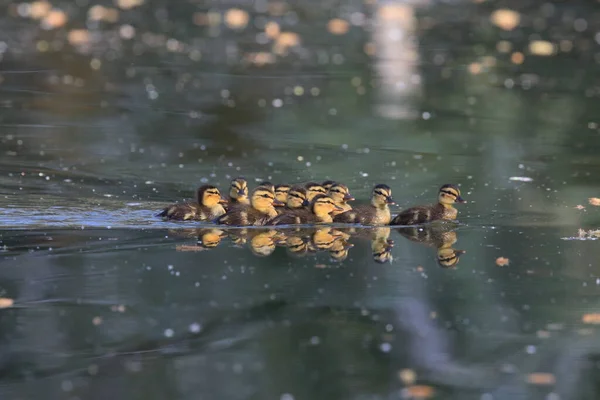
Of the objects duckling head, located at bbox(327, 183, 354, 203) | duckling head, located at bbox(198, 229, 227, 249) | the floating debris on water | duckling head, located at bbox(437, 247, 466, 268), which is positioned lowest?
duckling head, located at bbox(437, 247, 466, 268)

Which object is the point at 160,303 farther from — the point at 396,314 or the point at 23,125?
the point at 23,125

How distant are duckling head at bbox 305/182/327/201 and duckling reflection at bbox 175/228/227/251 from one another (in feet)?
2.72

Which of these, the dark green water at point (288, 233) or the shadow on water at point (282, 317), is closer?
the shadow on water at point (282, 317)

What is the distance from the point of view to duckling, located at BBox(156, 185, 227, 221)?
343 inches

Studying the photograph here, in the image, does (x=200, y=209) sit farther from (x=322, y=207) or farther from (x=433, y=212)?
(x=433, y=212)

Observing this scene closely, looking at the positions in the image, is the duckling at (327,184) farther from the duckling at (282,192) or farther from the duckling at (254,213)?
the duckling at (254,213)

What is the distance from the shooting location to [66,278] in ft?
23.7

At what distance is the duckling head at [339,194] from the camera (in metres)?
9.04

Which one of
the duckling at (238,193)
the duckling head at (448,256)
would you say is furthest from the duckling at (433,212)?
the duckling at (238,193)

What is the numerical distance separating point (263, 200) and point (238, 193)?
1.20ft

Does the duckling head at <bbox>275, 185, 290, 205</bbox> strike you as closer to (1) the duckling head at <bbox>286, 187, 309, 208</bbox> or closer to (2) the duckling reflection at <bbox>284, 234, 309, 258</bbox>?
(1) the duckling head at <bbox>286, 187, 309, 208</bbox>

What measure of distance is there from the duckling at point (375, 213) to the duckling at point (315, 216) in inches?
4.1

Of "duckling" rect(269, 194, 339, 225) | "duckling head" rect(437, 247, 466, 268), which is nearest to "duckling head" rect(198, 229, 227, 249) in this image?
"duckling" rect(269, 194, 339, 225)

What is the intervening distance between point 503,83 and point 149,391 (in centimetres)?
1091
